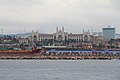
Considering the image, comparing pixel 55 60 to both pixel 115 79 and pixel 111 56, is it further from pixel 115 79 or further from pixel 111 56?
pixel 115 79

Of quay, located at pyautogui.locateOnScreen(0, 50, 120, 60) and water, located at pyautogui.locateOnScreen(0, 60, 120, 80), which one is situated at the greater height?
quay, located at pyautogui.locateOnScreen(0, 50, 120, 60)

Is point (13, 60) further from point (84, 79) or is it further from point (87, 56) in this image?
point (84, 79)

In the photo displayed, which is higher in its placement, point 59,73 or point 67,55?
point 67,55

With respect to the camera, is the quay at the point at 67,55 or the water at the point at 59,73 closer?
the water at the point at 59,73

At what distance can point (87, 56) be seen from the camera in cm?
15388

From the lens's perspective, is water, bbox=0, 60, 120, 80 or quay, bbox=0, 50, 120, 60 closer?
water, bbox=0, 60, 120, 80

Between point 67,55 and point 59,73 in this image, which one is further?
point 67,55

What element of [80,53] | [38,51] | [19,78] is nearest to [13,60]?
[38,51]

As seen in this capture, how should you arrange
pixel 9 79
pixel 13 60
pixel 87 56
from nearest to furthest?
pixel 9 79
pixel 13 60
pixel 87 56

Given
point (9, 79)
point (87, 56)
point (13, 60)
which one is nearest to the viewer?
point (9, 79)

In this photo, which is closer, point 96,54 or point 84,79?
point 84,79

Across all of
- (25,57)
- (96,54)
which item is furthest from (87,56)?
(25,57)

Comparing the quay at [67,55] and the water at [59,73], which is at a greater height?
the quay at [67,55]

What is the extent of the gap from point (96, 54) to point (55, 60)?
16.2 meters
